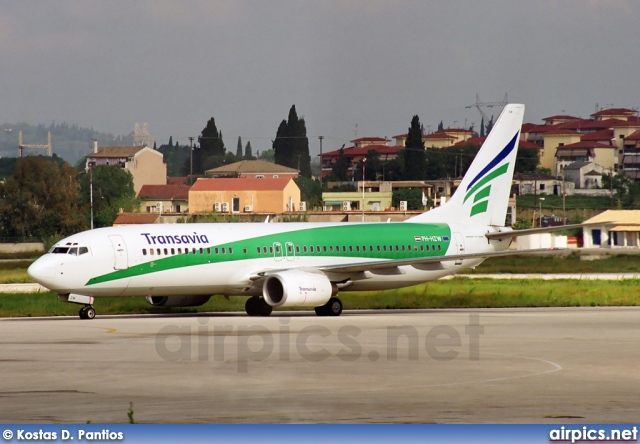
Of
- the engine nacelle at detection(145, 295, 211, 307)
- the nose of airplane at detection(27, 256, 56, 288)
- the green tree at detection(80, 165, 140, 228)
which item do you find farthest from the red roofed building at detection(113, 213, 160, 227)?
the nose of airplane at detection(27, 256, 56, 288)

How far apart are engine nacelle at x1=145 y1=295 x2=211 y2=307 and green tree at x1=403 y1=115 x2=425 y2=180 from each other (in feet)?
450

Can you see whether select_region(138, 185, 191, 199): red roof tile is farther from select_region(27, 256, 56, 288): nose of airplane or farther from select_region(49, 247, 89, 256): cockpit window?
select_region(27, 256, 56, 288): nose of airplane

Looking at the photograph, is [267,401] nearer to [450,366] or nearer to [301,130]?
[450,366]

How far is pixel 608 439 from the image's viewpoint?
14.9 metres

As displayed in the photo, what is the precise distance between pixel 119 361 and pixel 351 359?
5.13 metres

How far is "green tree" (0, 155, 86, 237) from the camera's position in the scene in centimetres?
13338

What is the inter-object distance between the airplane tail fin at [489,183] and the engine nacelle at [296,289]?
8149 millimetres

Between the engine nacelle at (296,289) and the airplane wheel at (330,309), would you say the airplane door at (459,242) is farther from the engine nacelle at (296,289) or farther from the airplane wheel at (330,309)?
the engine nacelle at (296,289)

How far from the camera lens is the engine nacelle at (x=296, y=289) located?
133 feet

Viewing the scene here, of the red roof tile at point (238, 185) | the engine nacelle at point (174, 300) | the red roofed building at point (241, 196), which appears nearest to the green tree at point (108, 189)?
the red roofed building at point (241, 196)

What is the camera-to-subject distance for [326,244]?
44219 millimetres

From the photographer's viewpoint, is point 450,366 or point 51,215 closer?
point 450,366

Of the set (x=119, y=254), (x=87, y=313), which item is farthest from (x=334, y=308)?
(x=87, y=313)

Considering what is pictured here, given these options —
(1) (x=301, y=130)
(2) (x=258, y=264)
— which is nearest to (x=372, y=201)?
(1) (x=301, y=130)
